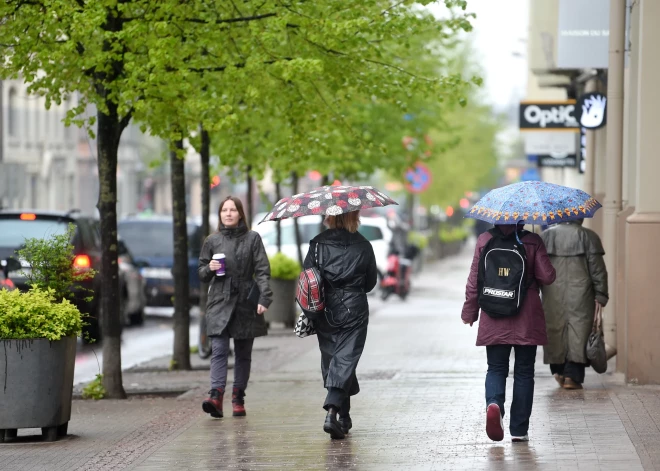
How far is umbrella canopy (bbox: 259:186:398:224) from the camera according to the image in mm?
9570

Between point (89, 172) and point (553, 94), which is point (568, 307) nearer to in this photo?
point (553, 94)

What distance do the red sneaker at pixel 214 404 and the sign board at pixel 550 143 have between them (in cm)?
1373

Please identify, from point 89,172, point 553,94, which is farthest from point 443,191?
point 553,94

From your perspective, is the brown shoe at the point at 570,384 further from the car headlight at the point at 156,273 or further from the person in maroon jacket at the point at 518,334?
the car headlight at the point at 156,273

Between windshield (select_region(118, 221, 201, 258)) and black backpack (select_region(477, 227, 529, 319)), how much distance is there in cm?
1594

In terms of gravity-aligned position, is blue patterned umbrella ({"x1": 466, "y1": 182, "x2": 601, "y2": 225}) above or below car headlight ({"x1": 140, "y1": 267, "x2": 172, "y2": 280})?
above

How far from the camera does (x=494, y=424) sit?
913 centimetres

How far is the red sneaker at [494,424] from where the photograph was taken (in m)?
9.13

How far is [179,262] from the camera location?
15.6 metres

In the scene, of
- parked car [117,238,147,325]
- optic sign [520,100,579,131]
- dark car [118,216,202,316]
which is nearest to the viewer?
optic sign [520,100,579,131]

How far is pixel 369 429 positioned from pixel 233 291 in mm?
1596

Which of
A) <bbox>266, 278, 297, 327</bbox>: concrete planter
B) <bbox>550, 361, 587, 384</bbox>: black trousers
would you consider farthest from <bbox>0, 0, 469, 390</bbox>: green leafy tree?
<bbox>266, 278, 297, 327</bbox>: concrete planter

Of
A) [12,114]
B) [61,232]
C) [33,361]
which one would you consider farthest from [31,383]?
[12,114]

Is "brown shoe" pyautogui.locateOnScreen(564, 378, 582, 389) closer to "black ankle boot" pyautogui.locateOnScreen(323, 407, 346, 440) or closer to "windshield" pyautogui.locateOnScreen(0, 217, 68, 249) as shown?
"black ankle boot" pyautogui.locateOnScreen(323, 407, 346, 440)
